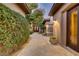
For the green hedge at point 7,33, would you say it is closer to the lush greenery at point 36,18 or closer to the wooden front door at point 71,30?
the lush greenery at point 36,18

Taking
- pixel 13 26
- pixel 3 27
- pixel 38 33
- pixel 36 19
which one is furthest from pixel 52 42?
pixel 3 27

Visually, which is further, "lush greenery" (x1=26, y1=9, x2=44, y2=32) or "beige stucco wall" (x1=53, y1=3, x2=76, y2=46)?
"beige stucco wall" (x1=53, y1=3, x2=76, y2=46)

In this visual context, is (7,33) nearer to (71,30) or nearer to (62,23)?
(71,30)

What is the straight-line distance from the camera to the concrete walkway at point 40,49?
3274 millimetres

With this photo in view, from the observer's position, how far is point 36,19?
12.0 ft

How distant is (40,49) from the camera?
11.4 feet

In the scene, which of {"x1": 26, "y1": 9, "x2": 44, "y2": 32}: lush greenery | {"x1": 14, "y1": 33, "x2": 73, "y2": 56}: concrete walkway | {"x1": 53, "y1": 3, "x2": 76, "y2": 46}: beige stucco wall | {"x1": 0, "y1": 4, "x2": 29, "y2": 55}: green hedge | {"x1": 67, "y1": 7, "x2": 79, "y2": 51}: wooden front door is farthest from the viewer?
{"x1": 53, "y1": 3, "x2": 76, "y2": 46}: beige stucco wall

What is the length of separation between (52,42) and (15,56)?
135cm

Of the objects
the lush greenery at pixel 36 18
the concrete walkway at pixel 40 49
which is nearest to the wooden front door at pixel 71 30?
the concrete walkway at pixel 40 49

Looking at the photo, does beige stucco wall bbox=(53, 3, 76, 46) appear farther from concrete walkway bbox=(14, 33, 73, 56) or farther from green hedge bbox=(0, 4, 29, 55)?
green hedge bbox=(0, 4, 29, 55)

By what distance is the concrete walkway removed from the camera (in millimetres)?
3274

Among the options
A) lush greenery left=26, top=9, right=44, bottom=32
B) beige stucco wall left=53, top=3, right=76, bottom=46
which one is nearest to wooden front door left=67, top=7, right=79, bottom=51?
beige stucco wall left=53, top=3, right=76, bottom=46

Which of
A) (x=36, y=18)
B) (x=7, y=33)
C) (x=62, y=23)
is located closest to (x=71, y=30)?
(x=62, y=23)

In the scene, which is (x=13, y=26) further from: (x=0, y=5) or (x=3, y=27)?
(x=0, y=5)
